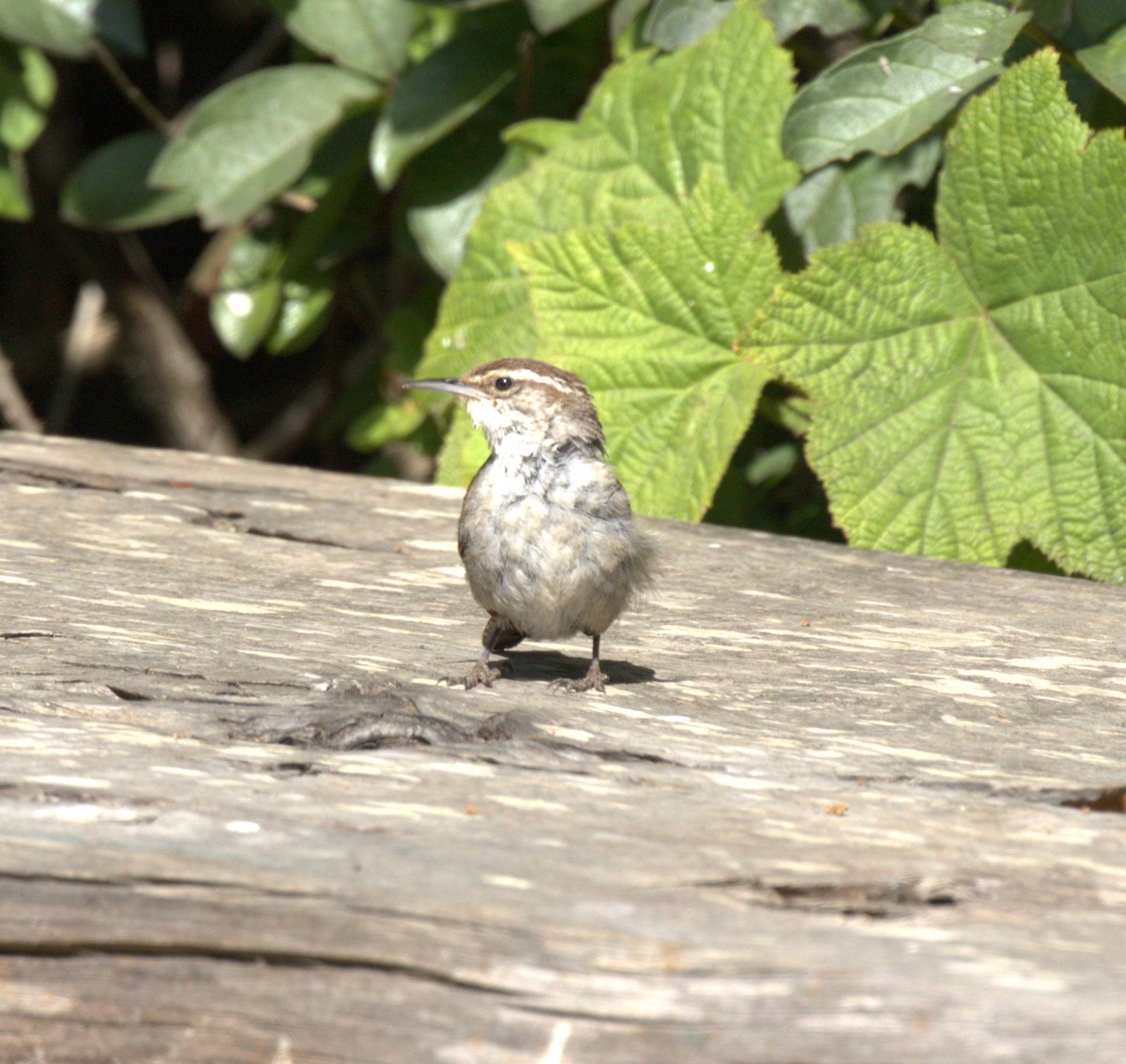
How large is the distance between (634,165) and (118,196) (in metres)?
2.13

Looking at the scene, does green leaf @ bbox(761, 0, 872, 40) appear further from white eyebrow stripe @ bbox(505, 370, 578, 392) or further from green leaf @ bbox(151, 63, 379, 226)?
white eyebrow stripe @ bbox(505, 370, 578, 392)

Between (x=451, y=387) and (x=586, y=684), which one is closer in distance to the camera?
(x=586, y=684)

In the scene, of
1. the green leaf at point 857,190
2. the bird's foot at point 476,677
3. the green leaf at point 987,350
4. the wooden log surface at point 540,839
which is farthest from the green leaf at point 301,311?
the bird's foot at point 476,677

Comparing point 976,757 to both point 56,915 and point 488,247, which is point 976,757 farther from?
point 488,247

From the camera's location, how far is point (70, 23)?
5.34 m

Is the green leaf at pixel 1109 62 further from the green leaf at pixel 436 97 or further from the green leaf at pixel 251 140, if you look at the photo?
the green leaf at pixel 251 140

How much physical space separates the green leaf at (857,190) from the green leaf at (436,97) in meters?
1.10

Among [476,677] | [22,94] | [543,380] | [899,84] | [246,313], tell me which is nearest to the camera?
[476,677]

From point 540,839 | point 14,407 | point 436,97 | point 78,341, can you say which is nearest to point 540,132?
point 436,97

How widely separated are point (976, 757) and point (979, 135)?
227 cm

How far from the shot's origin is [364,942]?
168 cm

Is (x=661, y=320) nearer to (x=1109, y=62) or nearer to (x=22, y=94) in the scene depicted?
(x=1109, y=62)

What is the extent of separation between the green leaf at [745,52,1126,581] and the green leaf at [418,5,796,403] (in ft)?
1.75

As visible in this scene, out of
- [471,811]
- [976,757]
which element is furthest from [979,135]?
[471,811]
